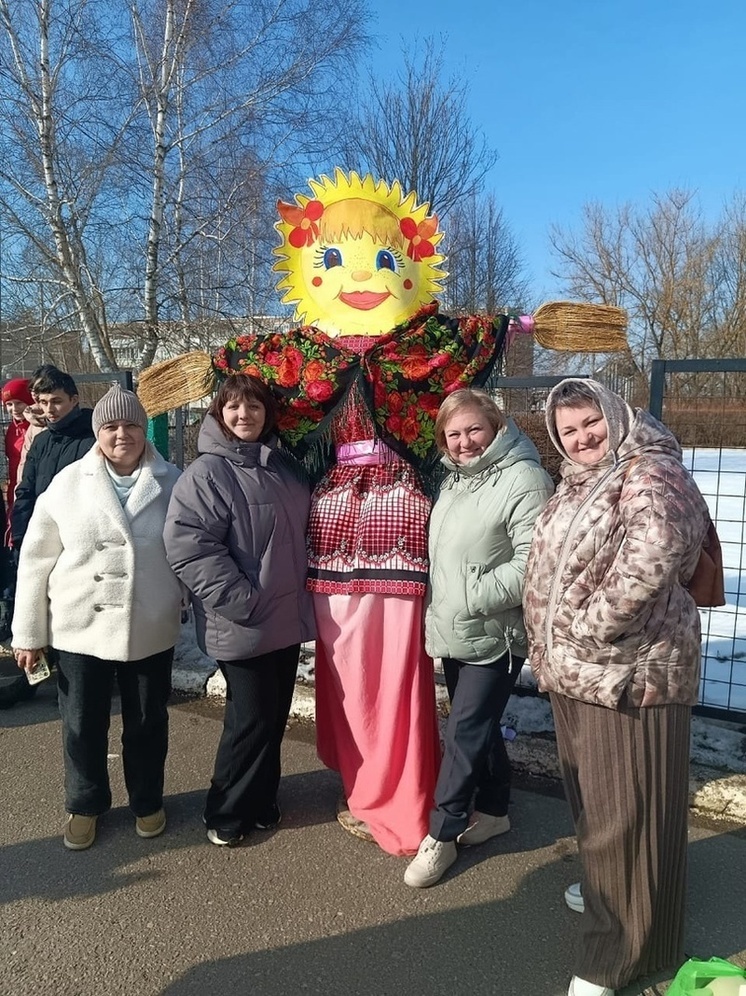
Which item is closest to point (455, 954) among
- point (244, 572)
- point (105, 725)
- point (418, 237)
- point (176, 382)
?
point (244, 572)

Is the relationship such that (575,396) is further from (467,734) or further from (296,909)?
(296,909)

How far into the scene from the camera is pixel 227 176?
11664 mm

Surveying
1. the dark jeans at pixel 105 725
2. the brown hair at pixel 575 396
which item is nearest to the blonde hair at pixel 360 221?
the brown hair at pixel 575 396

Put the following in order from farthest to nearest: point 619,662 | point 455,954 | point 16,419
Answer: point 16,419 → point 455,954 → point 619,662

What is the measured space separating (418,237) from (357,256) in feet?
0.92

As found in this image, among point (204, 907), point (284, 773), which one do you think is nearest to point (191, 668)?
point (284, 773)

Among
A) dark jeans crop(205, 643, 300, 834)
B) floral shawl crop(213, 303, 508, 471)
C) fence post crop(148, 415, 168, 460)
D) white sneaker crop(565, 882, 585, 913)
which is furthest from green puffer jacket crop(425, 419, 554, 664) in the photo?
fence post crop(148, 415, 168, 460)

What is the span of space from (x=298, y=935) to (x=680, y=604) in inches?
60.5

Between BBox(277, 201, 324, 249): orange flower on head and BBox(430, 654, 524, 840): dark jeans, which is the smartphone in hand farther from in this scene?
BBox(277, 201, 324, 249): orange flower on head

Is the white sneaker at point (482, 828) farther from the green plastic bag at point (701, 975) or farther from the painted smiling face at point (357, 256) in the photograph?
the painted smiling face at point (357, 256)

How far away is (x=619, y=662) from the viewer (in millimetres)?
1872

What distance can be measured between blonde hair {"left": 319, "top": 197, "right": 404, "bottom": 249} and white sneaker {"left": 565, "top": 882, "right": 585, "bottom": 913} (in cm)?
244

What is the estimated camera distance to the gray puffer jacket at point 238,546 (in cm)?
248

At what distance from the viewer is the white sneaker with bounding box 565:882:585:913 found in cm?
231
